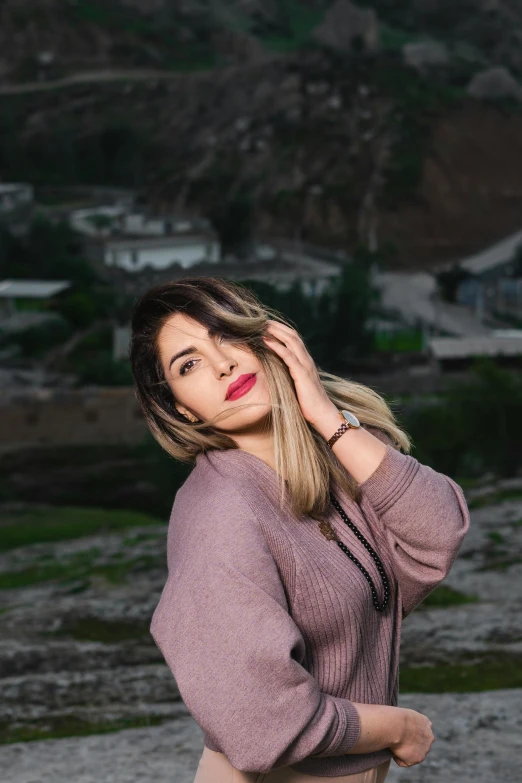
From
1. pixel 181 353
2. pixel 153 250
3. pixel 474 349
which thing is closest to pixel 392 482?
pixel 181 353

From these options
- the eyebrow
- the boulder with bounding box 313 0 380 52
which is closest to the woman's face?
the eyebrow

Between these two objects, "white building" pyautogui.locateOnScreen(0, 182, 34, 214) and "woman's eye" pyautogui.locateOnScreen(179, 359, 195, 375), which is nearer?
"woman's eye" pyautogui.locateOnScreen(179, 359, 195, 375)

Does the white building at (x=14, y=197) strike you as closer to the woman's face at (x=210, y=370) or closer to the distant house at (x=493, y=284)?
the distant house at (x=493, y=284)

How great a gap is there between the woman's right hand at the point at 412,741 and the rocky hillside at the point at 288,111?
3332 centimetres

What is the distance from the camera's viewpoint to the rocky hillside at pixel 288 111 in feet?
119

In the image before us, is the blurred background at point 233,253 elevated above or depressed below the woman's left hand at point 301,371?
below

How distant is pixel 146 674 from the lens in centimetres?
706

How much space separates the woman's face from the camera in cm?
143

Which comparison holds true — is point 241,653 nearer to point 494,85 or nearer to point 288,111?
point 288,111

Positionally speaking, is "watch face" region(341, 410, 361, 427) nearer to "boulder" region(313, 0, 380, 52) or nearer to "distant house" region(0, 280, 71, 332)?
"distant house" region(0, 280, 71, 332)

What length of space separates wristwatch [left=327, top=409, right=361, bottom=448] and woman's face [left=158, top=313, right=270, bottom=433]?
9cm

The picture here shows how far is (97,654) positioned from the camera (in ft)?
25.9

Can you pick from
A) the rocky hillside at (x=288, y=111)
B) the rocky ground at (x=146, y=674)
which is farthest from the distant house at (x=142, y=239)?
the rocky ground at (x=146, y=674)

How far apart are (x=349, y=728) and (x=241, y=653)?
183 millimetres
